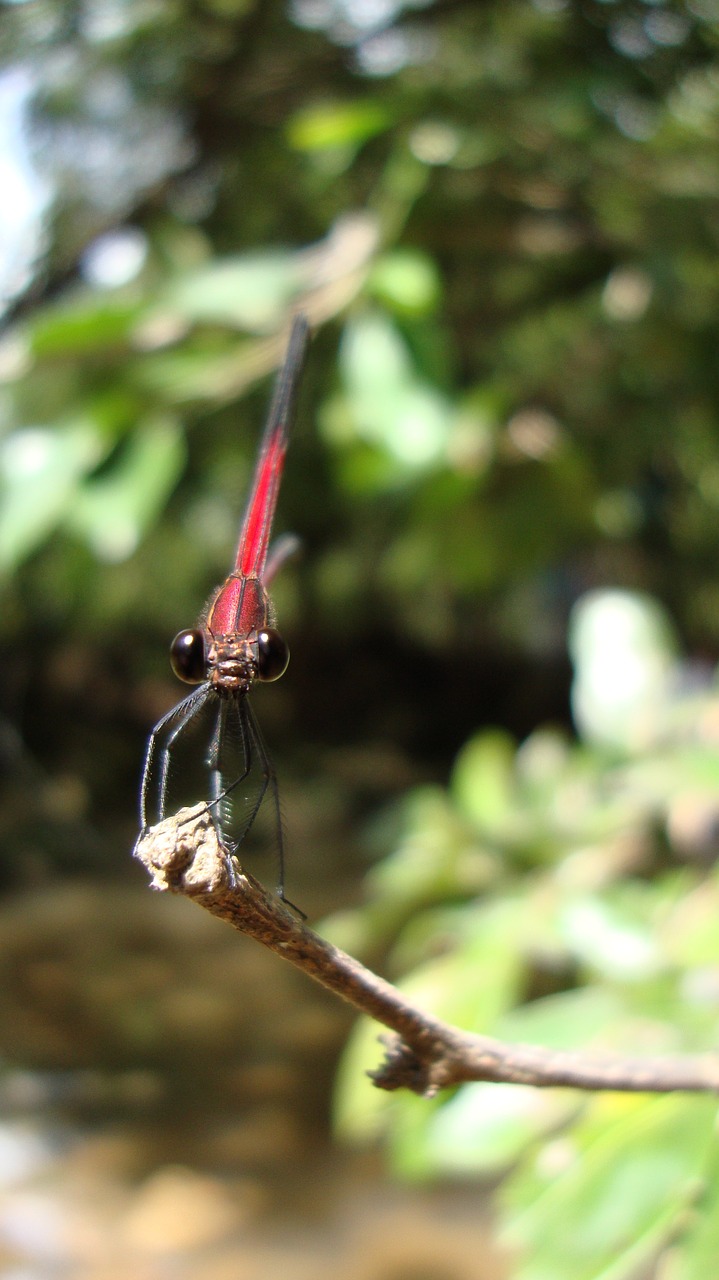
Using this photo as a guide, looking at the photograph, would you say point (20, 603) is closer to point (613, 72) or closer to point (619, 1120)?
point (613, 72)

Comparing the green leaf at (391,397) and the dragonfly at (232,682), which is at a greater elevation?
the green leaf at (391,397)

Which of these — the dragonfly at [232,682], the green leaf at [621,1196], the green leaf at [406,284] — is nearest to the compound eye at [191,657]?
the dragonfly at [232,682]

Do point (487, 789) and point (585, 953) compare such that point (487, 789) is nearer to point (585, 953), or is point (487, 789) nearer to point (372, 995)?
point (585, 953)

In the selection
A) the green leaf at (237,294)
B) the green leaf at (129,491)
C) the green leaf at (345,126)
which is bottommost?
the green leaf at (129,491)

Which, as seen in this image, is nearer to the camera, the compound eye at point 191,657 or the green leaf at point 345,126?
Answer: the compound eye at point 191,657

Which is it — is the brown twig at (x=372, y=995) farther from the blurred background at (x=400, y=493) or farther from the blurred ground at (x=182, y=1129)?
the blurred ground at (x=182, y=1129)

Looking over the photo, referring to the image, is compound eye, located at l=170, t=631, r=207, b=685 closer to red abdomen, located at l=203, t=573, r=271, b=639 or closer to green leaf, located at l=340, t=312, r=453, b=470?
red abdomen, located at l=203, t=573, r=271, b=639
